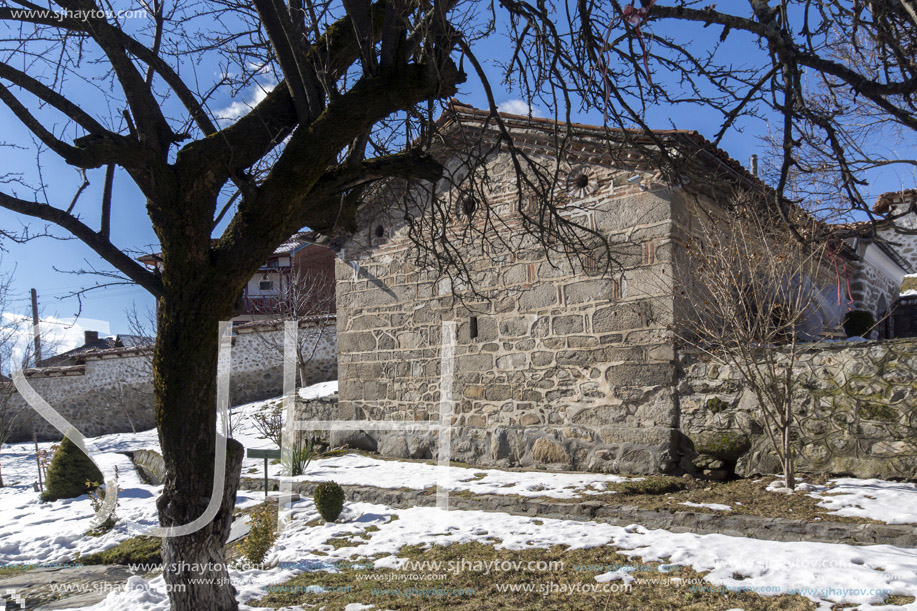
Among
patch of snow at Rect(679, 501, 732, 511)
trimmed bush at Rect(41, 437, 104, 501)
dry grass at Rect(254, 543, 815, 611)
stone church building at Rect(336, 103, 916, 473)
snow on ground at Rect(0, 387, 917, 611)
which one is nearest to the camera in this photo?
dry grass at Rect(254, 543, 815, 611)

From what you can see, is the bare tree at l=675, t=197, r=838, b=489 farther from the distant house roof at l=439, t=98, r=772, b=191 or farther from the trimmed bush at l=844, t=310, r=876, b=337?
the trimmed bush at l=844, t=310, r=876, b=337

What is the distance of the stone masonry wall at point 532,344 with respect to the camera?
6551 mm

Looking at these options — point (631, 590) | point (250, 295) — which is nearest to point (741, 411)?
point (631, 590)

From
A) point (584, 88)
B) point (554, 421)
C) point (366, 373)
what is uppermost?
point (584, 88)

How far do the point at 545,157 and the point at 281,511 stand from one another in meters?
5.12

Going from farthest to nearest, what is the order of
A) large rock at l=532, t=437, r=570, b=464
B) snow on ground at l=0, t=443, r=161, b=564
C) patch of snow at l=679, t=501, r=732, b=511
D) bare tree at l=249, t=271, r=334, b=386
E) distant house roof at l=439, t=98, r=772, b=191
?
bare tree at l=249, t=271, r=334, b=386
large rock at l=532, t=437, r=570, b=464
snow on ground at l=0, t=443, r=161, b=564
distant house roof at l=439, t=98, r=772, b=191
patch of snow at l=679, t=501, r=732, b=511

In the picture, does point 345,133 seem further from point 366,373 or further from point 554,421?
point 366,373

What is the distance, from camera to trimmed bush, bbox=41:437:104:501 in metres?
8.41

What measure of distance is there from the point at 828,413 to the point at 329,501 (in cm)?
470

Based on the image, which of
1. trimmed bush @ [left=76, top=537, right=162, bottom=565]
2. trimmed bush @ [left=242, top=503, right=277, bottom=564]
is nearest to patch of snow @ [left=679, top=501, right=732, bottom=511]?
trimmed bush @ [left=242, top=503, right=277, bottom=564]

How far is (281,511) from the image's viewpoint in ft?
19.7

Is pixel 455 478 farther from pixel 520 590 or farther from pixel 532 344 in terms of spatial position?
pixel 520 590

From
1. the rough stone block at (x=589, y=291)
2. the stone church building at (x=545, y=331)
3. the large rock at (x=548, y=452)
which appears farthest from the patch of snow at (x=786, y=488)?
the rough stone block at (x=589, y=291)

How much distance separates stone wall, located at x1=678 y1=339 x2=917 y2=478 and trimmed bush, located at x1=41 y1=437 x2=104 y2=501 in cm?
799
